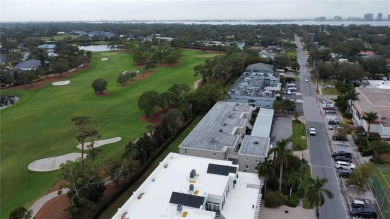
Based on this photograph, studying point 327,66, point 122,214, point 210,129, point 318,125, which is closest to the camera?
point 122,214

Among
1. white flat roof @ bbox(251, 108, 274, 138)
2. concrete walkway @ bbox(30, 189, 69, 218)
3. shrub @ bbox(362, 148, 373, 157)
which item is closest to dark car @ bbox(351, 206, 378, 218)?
shrub @ bbox(362, 148, 373, 157)

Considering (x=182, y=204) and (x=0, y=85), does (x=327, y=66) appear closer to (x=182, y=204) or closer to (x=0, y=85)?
(x=182, y=204)

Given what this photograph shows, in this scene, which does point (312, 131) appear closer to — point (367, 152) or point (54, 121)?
point (367, 152)

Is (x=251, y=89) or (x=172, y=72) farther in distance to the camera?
(x=172, y=72)

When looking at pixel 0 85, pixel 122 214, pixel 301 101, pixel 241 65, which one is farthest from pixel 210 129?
pixel 0 85

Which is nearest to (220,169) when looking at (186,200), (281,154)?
(186,200)

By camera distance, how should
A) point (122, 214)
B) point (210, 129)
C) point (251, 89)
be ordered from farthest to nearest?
point (251, 89)
point (210, 129)
point (122, 214)

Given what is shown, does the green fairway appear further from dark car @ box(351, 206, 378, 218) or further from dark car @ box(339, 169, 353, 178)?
dark car @ box(351, 206, 378, 218)
